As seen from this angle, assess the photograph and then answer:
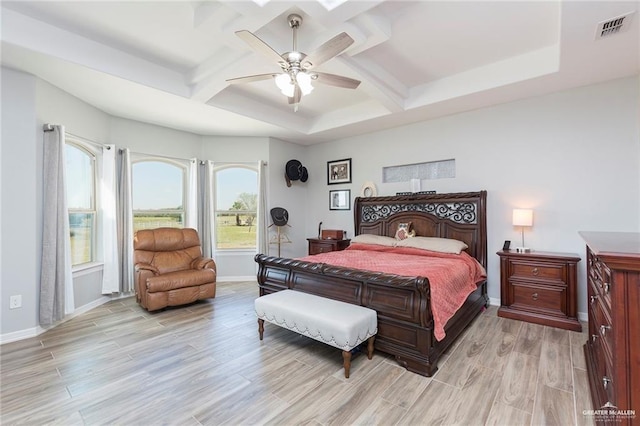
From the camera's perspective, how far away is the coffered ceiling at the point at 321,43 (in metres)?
2.39

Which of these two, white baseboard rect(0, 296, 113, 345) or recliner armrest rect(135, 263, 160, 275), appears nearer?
white baseboard rect(0, 296, 113, 345)

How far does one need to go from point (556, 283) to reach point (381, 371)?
2.40 metres

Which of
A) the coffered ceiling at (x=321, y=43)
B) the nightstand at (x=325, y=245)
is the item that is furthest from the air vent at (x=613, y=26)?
the nightstand at (x=325, y=245)

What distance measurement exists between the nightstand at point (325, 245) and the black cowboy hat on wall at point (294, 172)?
1405mm

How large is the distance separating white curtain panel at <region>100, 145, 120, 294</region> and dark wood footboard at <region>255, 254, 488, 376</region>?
296cm

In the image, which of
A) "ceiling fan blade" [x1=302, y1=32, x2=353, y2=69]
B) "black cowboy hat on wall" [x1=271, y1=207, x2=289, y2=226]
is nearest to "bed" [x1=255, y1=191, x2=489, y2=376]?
"black cowboy hat on wall" [x1=271, y1=207, x2=289, y2=226]

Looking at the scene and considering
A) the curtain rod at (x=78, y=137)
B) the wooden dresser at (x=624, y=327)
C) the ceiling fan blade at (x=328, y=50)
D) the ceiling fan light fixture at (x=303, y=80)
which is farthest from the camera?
the curtain rod at (x=78, y=137)

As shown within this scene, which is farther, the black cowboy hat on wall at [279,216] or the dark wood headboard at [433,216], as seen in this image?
the black cowboy hat on wall at [279,216]

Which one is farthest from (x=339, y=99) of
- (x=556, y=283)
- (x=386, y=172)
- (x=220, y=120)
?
(x=556, y=283)

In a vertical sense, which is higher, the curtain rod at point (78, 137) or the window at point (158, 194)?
the curtain rod at point (78, 137)

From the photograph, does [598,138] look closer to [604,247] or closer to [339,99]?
[604,247]

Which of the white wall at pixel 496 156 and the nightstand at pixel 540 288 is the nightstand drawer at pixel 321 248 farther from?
the nightstand at pixel 540 288

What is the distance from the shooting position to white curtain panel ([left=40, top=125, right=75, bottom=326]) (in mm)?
3224

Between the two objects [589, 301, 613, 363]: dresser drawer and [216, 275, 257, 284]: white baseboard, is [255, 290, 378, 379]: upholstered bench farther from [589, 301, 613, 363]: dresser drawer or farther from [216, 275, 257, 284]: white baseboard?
[216, 275, 257, 284]: white baseboard
